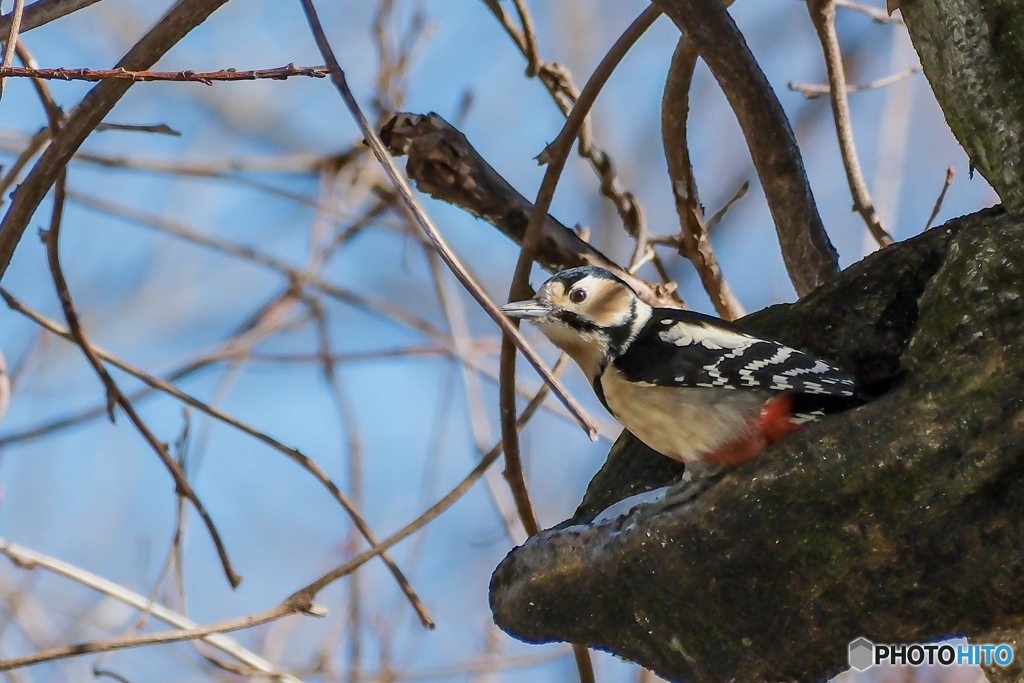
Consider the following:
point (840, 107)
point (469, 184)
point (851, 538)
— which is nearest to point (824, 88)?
point (840, 107)

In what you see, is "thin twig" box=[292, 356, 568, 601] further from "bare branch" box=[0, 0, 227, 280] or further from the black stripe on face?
"bare branch" box=[0, 0, 227, 280]

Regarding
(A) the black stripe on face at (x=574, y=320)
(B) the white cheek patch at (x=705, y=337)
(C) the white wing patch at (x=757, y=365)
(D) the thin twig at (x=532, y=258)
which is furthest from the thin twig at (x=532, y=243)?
(C) the white wing patch at (x=757, y=365)

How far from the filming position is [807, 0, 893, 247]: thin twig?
130 inches

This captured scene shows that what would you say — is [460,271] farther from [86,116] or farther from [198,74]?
[86,116]

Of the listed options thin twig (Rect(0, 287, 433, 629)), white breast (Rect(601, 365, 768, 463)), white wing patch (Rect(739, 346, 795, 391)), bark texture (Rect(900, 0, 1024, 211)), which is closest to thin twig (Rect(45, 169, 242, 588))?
thin twig (Rect(0, 287, 433, 629))

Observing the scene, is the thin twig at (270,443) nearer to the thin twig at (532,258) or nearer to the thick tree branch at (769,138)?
the thin twig at (532,258)

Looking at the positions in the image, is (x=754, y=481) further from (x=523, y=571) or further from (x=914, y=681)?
(x=914, y=681)

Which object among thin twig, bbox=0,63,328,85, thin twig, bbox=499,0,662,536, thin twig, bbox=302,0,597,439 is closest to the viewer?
thin twig, bbox=302,0,597,439

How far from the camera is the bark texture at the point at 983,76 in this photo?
2.08 metres

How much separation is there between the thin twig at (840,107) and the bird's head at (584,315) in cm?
90

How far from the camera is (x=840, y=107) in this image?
3.39m

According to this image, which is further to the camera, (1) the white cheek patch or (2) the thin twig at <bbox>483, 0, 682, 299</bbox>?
(2) the thin twig at <bbox>483, 0, 682, 299</bbox>

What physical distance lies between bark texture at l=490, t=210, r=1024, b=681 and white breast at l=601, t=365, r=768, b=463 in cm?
29

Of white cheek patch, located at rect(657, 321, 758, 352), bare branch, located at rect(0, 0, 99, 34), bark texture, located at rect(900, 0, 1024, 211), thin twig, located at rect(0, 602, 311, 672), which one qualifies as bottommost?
thin twig, located at rect(0, 602, 311, 672)
